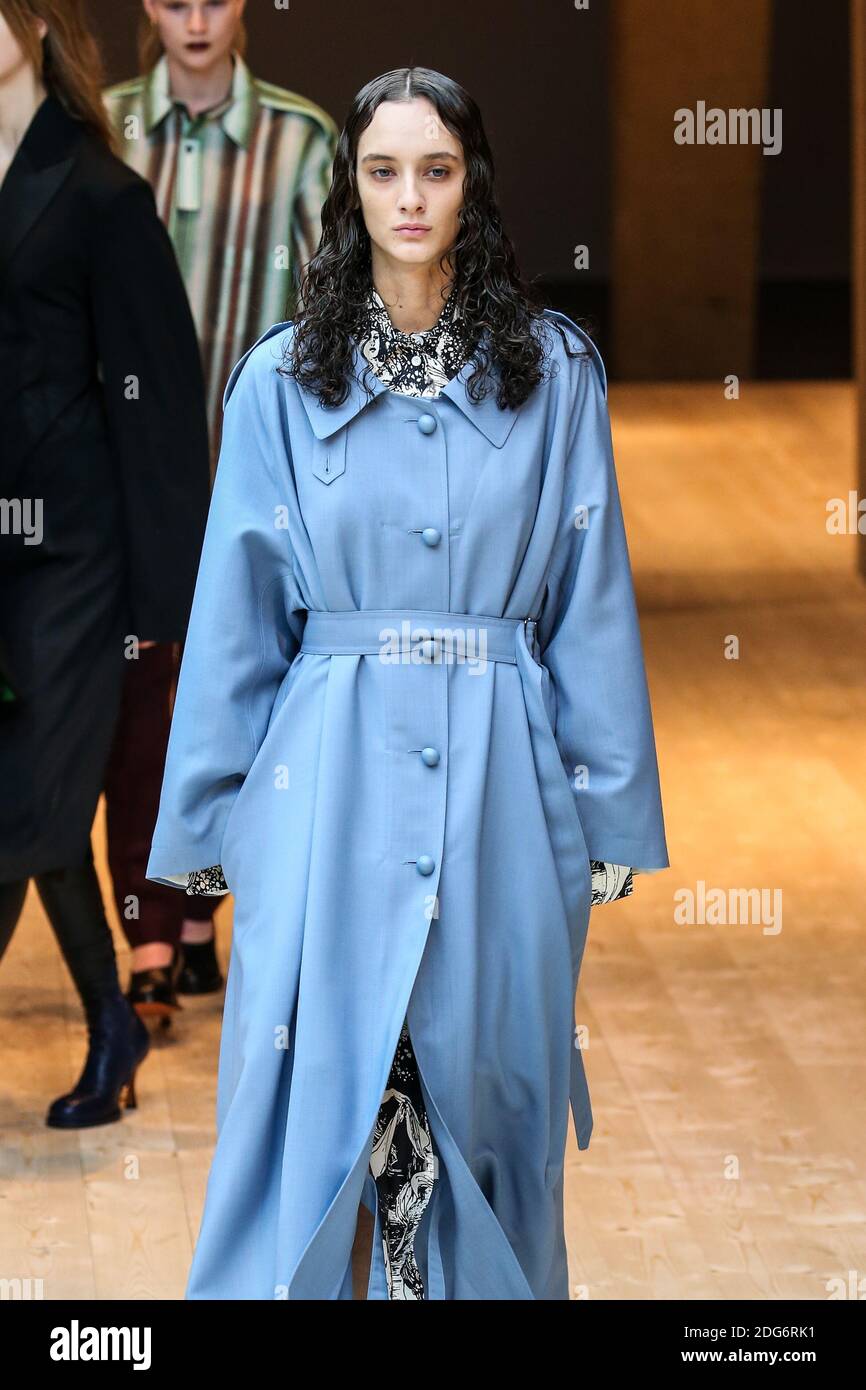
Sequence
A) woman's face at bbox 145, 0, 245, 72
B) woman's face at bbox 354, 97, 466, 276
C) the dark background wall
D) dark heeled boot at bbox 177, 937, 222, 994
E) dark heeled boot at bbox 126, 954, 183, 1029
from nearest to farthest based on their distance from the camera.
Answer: woman's face at bbox 354, 97, 466, 276
woman's face at bbox 145, 0, 245, 72
dark heeled boot at bbox 126, 954, 183, 1029
dark heeled boot at bbox 177, 937, 222, 994
the dark background wall

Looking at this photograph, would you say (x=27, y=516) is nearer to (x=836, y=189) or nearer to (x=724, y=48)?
(x=724, y=48)

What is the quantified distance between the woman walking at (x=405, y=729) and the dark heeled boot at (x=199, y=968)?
88.9 inches

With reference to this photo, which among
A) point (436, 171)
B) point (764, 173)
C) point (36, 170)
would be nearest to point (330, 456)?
point (436, 171)

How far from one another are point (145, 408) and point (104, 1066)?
3.82 feet

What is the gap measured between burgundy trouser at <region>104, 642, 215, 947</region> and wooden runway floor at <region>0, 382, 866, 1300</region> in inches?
11.0

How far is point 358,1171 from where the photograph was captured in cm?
258

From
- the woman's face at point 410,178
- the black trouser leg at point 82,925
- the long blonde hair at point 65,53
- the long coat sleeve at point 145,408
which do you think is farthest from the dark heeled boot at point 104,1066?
the woman's face at point 410,178

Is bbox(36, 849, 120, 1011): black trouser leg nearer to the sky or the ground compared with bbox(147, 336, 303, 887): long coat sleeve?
nearer to the ground

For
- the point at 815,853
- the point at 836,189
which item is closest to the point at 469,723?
the point at 815,853

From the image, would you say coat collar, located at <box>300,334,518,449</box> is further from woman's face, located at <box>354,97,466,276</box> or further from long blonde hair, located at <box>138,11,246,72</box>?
long blonde hair, located at <box>138,11,246,72</box>

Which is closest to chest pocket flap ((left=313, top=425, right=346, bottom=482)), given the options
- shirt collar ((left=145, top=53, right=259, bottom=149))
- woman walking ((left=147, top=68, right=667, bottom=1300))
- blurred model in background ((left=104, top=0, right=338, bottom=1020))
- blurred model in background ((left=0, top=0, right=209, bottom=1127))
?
woman walking ((left=147, top=68, right=667, bottom=1300))

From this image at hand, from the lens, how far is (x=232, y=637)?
8.75 ft

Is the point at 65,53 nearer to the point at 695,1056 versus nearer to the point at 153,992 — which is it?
the point at 153,992

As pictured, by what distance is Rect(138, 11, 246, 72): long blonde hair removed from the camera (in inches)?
180
